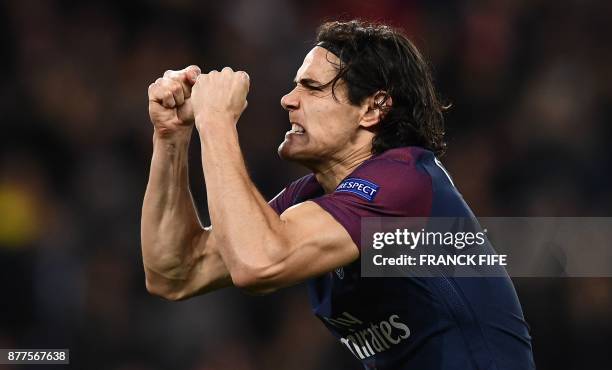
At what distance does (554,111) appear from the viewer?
7.86 metres

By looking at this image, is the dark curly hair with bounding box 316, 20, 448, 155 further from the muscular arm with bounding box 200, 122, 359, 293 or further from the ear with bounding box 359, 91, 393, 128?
the muscular arm with bounding box 200, 122, 359, 293

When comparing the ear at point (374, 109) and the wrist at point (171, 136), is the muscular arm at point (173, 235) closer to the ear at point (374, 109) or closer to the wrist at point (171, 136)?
the wrist at point (171, 136)

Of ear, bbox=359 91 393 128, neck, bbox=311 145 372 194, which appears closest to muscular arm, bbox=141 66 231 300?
neck, bbox=311 145 372 194

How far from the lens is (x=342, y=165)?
385 cm

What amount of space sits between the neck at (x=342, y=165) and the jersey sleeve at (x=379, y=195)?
0.96ft

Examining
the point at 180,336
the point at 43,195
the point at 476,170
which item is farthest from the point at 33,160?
the point at 476,170

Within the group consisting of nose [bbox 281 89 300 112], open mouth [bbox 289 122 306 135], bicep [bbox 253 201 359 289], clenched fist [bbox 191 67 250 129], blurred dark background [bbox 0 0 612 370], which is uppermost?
clenched fist [bbox 191 67 250 129]

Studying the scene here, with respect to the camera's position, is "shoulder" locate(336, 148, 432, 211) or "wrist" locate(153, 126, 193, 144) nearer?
"shoulder" locate(336, 148, 432, 211)

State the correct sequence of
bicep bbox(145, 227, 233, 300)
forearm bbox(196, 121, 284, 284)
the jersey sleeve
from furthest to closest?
bicep bbox(145, 227, 233, 300), the jersey sleeve, forearm bbox(196, 121, 284, 284)

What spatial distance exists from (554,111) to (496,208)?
1.06 meters

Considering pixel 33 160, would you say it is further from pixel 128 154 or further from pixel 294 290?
pixel 294 290

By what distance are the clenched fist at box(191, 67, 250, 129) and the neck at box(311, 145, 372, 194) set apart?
0.49 metres

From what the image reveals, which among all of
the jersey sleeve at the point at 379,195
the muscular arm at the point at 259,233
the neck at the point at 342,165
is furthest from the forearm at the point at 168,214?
the jersey sleeve at the point at 379,195

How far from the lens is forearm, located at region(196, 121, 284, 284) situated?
316cm
